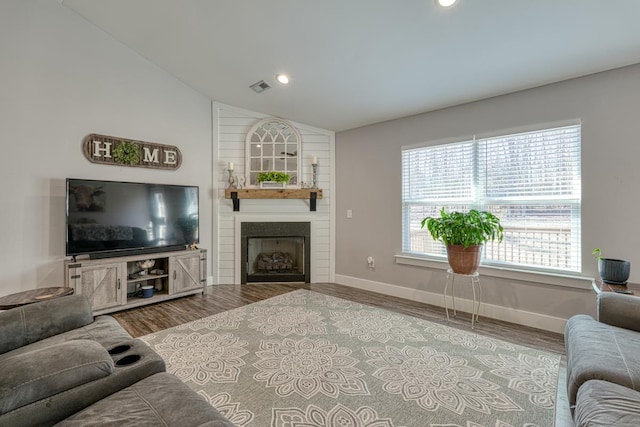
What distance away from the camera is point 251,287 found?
14.4ft

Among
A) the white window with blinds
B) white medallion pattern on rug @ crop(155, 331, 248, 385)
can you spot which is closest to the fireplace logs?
white medallion pattern on rug @ crop(155, 331, 248, 385)

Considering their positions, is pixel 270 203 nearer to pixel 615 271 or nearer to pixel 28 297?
pixel 28 297

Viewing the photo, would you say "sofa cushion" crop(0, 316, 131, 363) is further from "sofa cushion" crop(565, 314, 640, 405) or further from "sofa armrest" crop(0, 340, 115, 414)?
"sofa cushion" crop(565, 314, 640, 405)

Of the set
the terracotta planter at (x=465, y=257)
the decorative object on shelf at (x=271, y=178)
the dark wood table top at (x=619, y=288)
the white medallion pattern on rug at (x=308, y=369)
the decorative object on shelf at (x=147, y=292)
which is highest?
the decorative object on shelf at (x=271, y=178)

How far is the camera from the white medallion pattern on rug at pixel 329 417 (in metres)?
1.60

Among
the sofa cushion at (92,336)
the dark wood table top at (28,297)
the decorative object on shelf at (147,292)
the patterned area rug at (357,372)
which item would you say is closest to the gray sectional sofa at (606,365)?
the patterned area rug at (357,372)

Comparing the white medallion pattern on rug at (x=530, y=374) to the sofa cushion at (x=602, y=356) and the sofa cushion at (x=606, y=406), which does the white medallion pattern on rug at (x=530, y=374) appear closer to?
the sofa cushion at (x=602, y=356)

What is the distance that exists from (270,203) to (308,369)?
2949 mm

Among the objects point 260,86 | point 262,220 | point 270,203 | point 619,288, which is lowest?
point 619,288

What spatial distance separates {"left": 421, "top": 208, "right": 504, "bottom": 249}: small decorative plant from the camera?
2873mm

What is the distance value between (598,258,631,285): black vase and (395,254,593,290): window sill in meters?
0.44

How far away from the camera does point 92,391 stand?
1175mm

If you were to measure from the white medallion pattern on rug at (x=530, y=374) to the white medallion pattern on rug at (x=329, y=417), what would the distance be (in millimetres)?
989

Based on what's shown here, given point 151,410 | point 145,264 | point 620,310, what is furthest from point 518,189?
point 145,264
